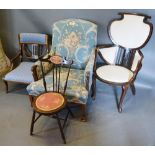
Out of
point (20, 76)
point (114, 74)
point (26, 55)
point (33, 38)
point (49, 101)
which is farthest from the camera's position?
point (26, 55)

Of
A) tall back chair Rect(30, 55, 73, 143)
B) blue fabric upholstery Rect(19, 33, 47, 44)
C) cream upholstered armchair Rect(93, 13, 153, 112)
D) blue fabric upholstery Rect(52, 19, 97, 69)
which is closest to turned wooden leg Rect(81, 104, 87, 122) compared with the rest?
tall back chair Rect(30, 55, 73, 143)

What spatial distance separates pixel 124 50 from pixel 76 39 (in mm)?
626

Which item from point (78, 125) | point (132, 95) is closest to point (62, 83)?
point (78, 125)

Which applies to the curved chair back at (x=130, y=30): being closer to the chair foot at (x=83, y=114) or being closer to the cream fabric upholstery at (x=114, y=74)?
the cream fabric upholstery at (x=114, y=74)

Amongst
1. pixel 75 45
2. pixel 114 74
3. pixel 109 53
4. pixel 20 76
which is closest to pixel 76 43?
pixel 75 45

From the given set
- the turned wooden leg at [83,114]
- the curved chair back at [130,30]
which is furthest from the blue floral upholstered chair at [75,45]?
the curved chair back at [130,30]

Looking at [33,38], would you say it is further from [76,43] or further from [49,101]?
[49,101]

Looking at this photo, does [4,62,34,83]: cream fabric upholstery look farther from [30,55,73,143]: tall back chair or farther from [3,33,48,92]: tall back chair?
[30,55,73,143]: tall back chair

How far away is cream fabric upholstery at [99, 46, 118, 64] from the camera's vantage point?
248cm

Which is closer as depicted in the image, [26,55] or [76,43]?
[76,43]

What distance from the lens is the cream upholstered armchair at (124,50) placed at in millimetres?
2213

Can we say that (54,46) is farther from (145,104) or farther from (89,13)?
(145,104)

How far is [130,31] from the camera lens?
2334 mm

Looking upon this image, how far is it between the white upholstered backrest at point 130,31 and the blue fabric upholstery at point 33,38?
90 cm
